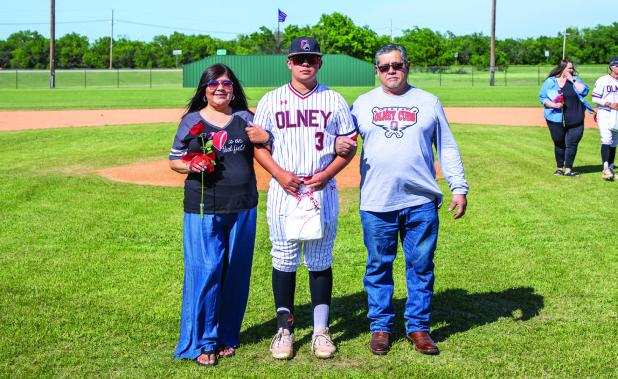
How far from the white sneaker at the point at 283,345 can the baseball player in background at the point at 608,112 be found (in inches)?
345

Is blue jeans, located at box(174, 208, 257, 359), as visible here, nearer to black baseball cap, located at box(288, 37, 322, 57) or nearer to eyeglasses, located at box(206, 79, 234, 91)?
eyeglasses, located at box(206, 79, 234, 91)

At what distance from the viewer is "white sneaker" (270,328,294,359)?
4.77m

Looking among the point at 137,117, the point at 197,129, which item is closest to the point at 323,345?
the point at 197,129

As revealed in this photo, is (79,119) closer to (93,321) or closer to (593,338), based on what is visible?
(93,321)

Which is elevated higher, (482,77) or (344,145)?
(482,77)

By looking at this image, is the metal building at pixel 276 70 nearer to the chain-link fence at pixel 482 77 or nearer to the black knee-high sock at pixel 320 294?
the chain-link fence at pixel 482 77

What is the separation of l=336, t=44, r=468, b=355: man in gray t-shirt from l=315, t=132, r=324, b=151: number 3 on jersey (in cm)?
39

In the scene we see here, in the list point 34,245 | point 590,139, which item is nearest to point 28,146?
point 34,245

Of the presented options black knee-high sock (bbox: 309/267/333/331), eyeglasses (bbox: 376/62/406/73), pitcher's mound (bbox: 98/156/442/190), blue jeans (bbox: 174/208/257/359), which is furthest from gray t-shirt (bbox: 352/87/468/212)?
pitcher's mound (bbox: 98/156/442/190)

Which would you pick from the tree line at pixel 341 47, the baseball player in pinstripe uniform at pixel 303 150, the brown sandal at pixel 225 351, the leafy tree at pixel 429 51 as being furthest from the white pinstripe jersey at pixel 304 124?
the leafy tree at pixel 429 51

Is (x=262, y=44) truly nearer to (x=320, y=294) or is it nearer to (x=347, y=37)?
(x=347, y=37)

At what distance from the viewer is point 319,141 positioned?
4.65m

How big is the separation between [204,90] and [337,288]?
2.50 m

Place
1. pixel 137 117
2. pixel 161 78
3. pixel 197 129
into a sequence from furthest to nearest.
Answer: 1. pixel 161 78
2. pixel 137 117
3. pixel 197 129
